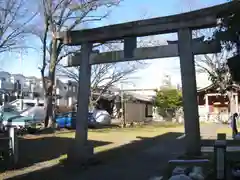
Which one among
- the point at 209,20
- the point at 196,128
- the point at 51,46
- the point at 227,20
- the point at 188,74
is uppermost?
the point at 51,46

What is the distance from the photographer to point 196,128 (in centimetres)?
958

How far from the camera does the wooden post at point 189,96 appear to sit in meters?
9.51

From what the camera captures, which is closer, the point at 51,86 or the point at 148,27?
the point at 148,27

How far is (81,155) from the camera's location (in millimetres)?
11078

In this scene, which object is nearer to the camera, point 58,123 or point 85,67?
point 85,67

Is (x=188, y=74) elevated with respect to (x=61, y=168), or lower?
elevated

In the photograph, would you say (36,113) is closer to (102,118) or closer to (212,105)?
(102,118)

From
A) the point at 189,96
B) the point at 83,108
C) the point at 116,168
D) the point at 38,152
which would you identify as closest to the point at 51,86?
the point at 38,152

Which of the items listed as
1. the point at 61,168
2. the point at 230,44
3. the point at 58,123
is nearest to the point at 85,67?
the point at 61,168

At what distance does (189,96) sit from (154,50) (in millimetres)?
1799

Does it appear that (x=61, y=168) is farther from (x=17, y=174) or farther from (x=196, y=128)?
(x=196, y=128)

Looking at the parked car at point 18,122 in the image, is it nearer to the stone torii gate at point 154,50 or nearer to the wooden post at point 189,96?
the stone torii gate at point 154,50

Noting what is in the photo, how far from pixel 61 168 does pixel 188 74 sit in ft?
14.3

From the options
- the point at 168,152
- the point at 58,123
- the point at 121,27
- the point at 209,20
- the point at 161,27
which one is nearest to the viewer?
the point at 209,20
